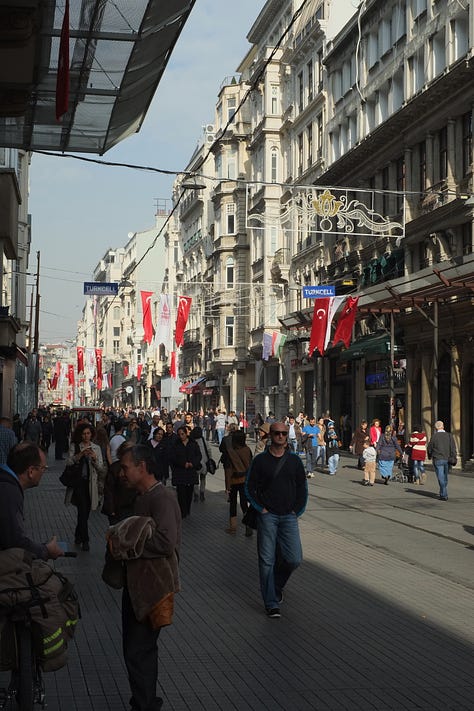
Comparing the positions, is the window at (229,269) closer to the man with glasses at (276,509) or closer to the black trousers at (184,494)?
the black trousers at (184,494)

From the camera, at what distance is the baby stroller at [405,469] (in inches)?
1156

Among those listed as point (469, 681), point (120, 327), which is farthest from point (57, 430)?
point (120, 327)

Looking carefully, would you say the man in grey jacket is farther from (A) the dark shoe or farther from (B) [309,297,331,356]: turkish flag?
(B) [309,297,331,356]: turkish flag

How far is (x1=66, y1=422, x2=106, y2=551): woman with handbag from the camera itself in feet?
46.8

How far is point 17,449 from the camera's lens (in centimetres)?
616

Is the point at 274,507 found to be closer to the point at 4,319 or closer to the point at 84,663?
the point at 84,663

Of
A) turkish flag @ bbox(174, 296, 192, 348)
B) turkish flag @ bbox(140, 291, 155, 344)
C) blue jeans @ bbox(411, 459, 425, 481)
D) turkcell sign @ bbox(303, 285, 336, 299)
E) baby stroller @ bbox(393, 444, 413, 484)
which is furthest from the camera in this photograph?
turkish flag @ bbox(174, 296, 192, 348)

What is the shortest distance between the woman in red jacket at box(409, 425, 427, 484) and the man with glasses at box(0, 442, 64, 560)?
23167 mm

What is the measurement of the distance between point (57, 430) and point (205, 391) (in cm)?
3983

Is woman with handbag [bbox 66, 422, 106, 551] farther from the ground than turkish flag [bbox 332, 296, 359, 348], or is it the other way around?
turkish flag [bbox 332, 296, 359, 348]

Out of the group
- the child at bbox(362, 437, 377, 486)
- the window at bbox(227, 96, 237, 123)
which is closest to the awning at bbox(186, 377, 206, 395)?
the window at bbox(227, 96, 237, 123)

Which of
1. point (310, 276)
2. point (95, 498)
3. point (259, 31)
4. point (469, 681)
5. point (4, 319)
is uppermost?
point (259, 31)

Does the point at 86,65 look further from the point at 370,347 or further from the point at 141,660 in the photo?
the point at 370,347

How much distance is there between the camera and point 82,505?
1425 centimetres
